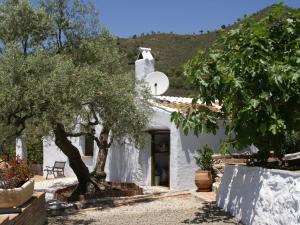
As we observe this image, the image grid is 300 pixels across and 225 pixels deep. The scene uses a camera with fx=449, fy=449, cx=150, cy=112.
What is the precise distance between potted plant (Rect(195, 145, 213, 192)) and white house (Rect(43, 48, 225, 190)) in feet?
2.80

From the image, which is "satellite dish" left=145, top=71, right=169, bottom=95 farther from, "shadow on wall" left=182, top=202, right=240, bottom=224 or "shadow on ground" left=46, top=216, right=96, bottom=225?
"shadow on ground" left=46, top=216, right=96, bottom=225

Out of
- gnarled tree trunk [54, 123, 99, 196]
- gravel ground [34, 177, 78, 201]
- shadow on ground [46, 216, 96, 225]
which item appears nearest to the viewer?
shadow on ground [46, 216, 96, 225]

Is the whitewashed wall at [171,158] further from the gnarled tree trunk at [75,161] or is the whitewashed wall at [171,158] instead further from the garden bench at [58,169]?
the garden bench at [58,169]

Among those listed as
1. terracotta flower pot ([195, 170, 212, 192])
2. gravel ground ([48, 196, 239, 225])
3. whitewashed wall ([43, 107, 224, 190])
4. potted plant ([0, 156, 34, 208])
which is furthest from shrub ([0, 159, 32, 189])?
terracotta flower pot ([195, 170, 212, 192])

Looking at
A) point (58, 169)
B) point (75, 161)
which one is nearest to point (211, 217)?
point (75, 161)

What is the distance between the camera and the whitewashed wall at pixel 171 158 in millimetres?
14750

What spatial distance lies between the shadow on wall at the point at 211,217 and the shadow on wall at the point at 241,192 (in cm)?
15

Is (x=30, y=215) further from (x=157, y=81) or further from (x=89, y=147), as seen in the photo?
(x=89, y=147)

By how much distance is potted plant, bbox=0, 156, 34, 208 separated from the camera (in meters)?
7.62

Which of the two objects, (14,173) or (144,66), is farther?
(144,66)

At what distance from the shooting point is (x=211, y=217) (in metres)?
9.75

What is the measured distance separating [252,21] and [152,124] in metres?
7.09

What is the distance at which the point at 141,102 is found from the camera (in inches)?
546

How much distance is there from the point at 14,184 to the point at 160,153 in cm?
911
